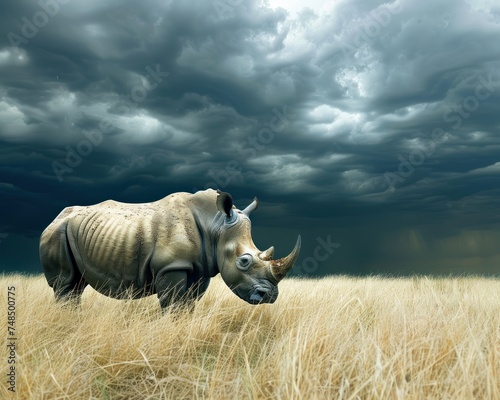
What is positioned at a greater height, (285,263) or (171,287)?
(285,263)

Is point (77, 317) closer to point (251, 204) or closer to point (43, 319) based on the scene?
point (43, 319)

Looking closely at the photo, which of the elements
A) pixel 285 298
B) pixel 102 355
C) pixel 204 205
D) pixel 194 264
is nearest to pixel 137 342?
pixel 102 355

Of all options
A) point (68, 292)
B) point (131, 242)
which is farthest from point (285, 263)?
point (68, 292)

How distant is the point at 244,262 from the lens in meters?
5.59

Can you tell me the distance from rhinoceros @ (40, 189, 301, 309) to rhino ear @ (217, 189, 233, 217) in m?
0.01

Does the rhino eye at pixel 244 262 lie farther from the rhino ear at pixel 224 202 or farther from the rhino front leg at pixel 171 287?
the rhino front leg at pixel 171 287

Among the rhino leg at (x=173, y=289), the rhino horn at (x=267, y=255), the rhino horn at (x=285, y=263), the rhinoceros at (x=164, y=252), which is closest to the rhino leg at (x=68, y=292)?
the rhinoceros at (x=164, y=252)

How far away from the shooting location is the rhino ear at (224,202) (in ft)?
19.1

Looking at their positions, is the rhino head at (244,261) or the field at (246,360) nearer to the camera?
the field at (246,360)

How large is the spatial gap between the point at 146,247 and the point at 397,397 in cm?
377

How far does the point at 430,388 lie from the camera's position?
11.3ft

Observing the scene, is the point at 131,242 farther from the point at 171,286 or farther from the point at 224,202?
the point at 224,202

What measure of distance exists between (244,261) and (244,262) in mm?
12

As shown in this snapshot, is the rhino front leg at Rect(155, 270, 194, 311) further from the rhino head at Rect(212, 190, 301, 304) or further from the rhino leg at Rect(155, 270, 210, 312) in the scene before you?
the rhino head at Rect(212, 190, 301, 304)
